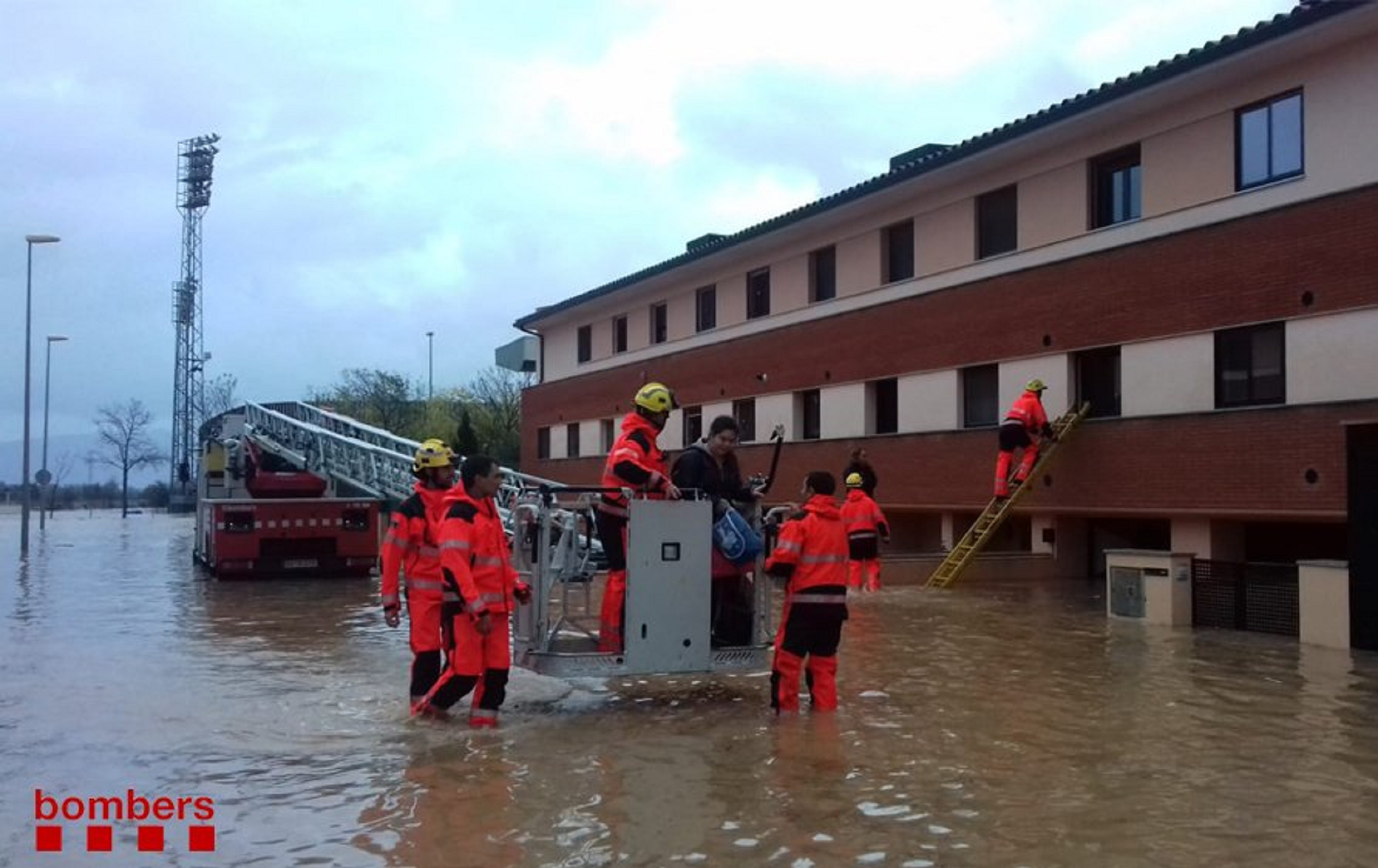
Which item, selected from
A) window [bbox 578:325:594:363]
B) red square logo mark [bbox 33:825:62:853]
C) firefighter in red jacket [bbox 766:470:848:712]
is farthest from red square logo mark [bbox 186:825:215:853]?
window [bbox 578:325:594:363]

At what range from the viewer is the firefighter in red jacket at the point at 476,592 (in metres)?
8.12

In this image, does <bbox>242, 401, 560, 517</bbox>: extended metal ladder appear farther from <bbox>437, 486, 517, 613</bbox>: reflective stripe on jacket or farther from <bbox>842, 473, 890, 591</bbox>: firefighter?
<bbox>437, 486, 517, 613</bbox>: reflective stripe on jacket

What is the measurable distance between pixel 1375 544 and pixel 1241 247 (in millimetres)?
6133

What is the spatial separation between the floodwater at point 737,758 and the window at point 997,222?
9.89 m

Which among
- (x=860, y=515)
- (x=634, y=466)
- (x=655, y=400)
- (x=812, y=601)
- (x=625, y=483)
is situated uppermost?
(x=655, y=400)

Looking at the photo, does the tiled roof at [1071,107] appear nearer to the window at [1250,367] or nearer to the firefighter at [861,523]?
the window at [1250,367]

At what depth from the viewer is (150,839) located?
600 cm

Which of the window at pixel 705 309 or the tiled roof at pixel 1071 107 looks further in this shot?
the window at pixel 705 309

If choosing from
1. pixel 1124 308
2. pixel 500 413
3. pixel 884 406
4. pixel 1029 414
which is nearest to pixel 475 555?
pixel 1029 414

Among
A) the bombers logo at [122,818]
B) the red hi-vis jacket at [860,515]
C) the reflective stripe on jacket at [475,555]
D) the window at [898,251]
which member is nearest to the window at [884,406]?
the window at [898,251]

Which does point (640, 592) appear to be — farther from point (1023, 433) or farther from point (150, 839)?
point (1023, 433)

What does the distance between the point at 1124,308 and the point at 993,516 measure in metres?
3.73

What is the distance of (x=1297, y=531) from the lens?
1766 cm

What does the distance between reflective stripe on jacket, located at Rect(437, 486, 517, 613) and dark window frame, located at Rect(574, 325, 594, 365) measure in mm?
30160
